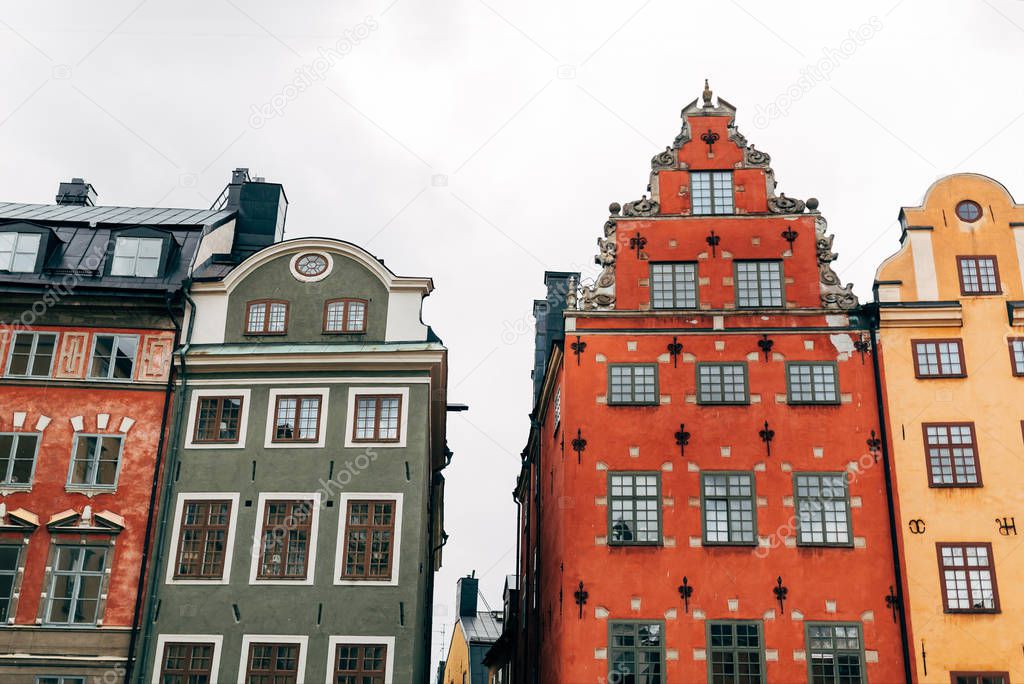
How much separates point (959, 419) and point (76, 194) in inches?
1248

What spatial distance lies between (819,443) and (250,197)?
70.2 ft

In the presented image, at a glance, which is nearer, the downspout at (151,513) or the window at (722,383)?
the downspout at (151,513)

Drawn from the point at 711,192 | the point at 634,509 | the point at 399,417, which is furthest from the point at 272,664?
the point at 711,192

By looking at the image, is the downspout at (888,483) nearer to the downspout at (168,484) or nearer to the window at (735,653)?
the window at (735,653)

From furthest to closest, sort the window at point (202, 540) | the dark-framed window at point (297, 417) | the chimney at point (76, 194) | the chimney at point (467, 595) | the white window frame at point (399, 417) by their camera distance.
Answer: the chimney at point (467, 595)
the chimney at point (76, 194)
the dark-framed window at point (297, 417)
the white window frame at point (399, 417)
the window at point (202, 540)

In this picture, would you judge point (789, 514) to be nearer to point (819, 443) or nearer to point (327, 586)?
point (819, 443)

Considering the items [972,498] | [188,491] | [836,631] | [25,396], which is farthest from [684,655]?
[25,396]

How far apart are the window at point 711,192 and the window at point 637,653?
11.5 metres

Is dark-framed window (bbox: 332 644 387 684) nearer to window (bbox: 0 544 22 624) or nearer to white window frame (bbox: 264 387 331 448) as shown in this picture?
white window frame (bbox: 264 387 331 448)

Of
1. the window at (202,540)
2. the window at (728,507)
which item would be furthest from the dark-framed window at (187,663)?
the window at (728,507)

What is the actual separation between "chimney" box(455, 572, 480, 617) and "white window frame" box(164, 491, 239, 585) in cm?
3983

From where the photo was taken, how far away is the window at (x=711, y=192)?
29453mm

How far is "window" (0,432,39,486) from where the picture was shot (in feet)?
94.3

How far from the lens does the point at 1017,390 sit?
2714 centimetres
